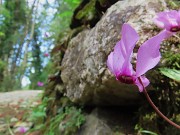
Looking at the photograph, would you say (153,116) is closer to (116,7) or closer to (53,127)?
(116,7)

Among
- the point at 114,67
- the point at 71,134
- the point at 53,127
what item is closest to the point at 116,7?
the point at 71,134

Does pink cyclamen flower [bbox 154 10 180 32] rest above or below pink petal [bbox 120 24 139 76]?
above

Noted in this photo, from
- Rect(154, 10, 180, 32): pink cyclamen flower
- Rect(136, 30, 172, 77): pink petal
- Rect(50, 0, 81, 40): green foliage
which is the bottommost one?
Rect(136, 30, 172, 77): pink petal

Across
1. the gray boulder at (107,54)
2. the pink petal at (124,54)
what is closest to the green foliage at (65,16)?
the gray boulder at (107,54)

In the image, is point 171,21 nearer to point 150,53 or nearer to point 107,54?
point 150,53

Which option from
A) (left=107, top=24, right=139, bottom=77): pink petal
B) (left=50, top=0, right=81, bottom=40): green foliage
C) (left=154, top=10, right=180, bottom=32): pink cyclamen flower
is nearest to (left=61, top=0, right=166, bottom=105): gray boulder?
(left=154, top=10, right=180, bottom=32): pink cyclamen flower

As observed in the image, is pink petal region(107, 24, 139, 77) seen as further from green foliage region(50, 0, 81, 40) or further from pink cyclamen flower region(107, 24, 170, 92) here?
green foliage region(50, 0, 81, 40)

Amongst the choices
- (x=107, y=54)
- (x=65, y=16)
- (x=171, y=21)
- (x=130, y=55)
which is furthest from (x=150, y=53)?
(x=65, y=16)

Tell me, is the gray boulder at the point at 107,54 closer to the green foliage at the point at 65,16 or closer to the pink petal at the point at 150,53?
the pink petal at the point at 150,53
